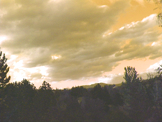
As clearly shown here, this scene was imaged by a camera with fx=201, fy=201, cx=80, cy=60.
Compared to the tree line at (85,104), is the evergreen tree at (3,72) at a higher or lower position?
higher

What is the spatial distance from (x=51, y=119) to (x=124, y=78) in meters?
34.8

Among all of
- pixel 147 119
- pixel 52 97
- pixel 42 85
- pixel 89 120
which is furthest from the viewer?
pixel 42 85

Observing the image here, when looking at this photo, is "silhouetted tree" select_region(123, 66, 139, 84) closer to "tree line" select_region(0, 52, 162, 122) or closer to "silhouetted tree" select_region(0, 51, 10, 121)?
"tree line" select_region(0, 52, 162, 122)

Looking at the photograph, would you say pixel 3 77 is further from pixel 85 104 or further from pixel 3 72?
pixel 85 104

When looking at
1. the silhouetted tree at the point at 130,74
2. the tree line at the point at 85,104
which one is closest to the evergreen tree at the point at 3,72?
the tree line at the point at 85,104

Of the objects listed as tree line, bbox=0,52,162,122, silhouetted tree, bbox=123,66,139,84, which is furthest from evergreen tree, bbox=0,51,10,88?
silhouetted tree, bbox=123,66,139,84

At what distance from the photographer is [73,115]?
821 inches

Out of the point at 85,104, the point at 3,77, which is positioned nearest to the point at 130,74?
the point at 85,104

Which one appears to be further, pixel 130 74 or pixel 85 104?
pixel 130 74

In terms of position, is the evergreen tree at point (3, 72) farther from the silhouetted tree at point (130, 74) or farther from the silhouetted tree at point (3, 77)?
the silhouetted tree at point (130, 74)

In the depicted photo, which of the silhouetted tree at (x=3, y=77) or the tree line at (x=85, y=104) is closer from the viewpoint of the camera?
the tree line at (x=85, y=104)

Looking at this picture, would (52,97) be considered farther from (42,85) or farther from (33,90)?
(33,90)

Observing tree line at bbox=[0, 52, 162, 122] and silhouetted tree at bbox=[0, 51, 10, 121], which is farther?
silhouetted tree at bbox=[0, 51, 10, 121]

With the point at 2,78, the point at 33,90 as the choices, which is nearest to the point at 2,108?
the point at 2,78
